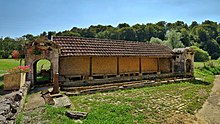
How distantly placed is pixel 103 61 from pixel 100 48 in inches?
47.2

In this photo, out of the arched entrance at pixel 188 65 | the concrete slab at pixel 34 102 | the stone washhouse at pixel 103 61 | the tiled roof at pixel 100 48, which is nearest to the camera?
the concrete slab at pixel 34 102

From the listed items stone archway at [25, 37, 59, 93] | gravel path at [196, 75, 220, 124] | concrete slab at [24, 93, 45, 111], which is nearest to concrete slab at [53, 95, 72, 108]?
concrete slab at [24, 93, 45, 111]

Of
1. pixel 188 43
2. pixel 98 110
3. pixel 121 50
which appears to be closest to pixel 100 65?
pixel 121 50

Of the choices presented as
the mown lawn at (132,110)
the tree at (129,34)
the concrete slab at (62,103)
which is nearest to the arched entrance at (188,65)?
the mown lawn at (132,110)

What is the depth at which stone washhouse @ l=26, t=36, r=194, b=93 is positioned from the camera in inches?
479

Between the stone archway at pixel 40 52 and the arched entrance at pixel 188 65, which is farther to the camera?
the arched entrance at pixel 188 65

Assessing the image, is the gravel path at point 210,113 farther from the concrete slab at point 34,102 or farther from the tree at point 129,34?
the tree at point 129,34

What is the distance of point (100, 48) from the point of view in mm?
15555

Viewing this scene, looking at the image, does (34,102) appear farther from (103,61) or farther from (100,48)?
(100,48)

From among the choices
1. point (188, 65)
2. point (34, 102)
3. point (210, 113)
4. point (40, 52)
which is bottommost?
point (210, 113)

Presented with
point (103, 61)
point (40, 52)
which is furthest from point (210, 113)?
point (40, 52)

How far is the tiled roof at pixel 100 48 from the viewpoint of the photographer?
1370 centimetres

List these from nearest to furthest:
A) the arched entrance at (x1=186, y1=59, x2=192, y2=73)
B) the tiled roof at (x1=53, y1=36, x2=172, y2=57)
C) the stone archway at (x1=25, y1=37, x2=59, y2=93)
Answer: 1. the stone archway at (x1=25, y1=37, x2=59, y2=93)
2. the tiled roof at (x1=53, y1=36, x2=172, y2=57)
3. the arched entrance at (x1=186, y1=59, x2=192, y2=73)

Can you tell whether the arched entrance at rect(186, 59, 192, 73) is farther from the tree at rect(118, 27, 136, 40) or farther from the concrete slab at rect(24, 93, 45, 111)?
the tree at rect(118, 27, 136, 40)
